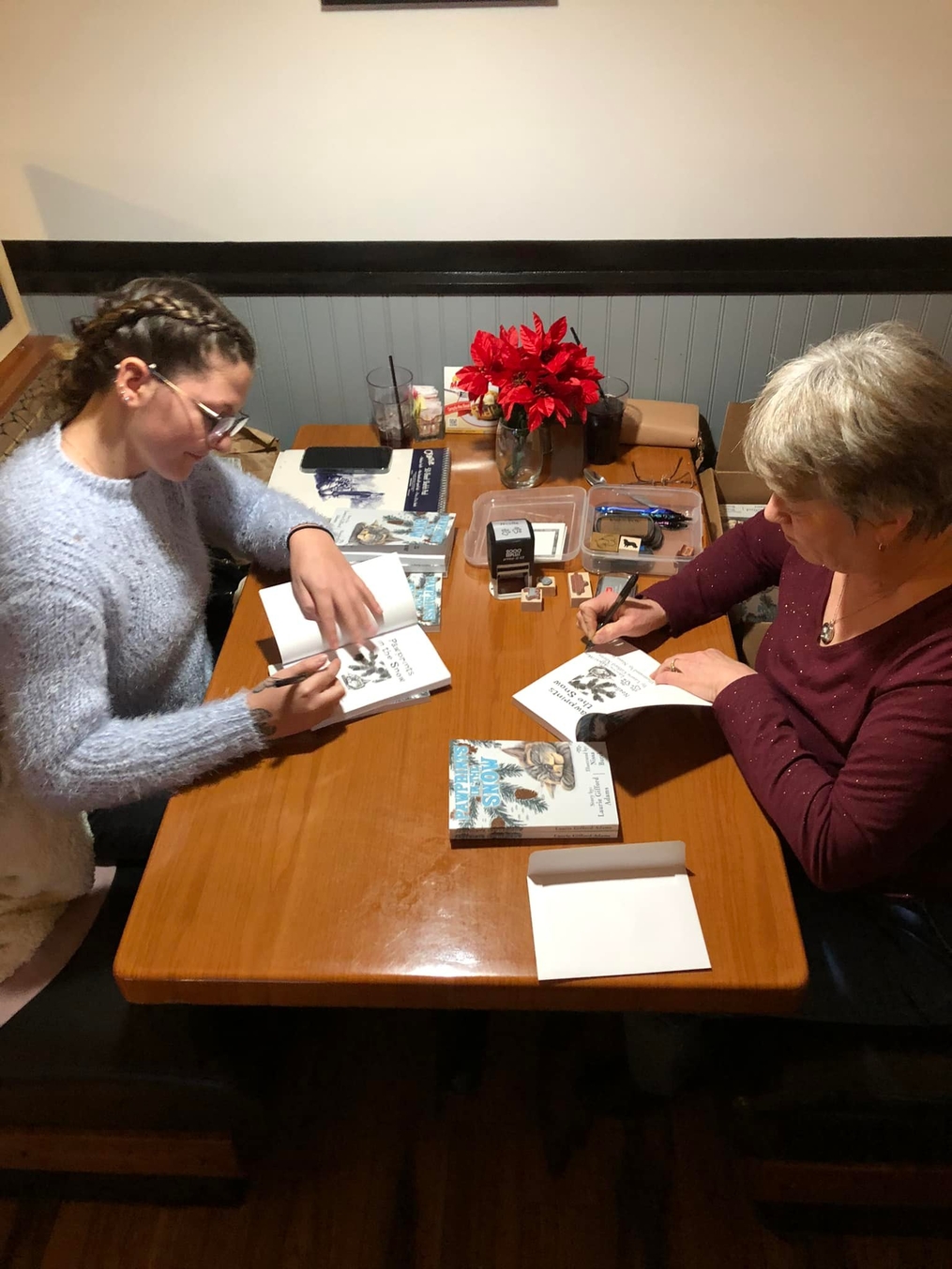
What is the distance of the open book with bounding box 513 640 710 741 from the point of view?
1.15 metres

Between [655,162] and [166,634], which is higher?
[655,162]

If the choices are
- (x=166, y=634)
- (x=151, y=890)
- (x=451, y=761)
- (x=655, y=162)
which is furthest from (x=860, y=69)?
(x=151, y=890)

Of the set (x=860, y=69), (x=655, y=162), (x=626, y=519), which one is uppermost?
(x=860, y=69)

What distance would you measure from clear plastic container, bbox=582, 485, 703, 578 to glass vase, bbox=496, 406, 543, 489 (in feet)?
0.39

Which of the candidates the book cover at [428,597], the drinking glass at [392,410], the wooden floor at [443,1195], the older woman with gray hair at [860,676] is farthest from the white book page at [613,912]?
the drinking glass at [392,410]

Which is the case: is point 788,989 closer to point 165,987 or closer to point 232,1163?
point 165,987

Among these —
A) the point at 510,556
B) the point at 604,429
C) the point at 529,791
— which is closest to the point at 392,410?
the point at 604,429

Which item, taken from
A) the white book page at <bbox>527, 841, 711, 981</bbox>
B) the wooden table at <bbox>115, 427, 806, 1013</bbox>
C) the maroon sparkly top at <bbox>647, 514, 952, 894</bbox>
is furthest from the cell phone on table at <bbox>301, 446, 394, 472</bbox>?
the white book page at <bbox>527, 841, 711, 981</bbox>

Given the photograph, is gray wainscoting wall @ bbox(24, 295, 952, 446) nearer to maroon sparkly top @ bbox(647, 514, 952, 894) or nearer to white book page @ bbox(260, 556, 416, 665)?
white book page @ bbox(260, 556, 416, 665)

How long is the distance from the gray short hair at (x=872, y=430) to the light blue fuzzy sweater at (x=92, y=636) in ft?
2.48

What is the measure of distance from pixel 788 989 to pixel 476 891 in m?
0.35

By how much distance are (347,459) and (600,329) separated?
652 millimetres

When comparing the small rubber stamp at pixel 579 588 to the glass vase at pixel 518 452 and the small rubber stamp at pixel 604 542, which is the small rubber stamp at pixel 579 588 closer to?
the small rubber stamp at pixel 604 542

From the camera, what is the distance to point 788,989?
917 millimetres
